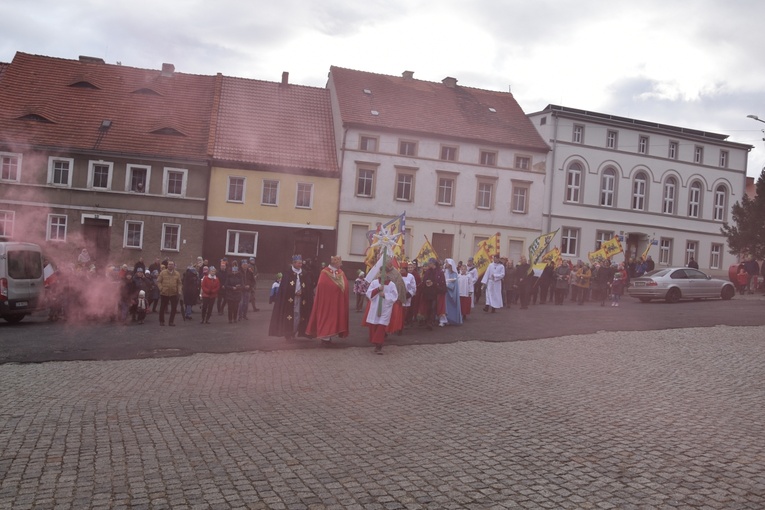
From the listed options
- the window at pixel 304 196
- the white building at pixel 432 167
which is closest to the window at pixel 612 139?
the white building at pixel 432 167

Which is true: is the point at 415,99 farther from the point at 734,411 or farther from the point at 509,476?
the point at 509,476

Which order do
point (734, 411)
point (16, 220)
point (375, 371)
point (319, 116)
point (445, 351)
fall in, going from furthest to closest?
point (319, 116) → point (16, 220) → point (445, 351) → point (375, 371) → point (734, 411)

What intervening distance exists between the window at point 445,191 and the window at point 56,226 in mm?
19246

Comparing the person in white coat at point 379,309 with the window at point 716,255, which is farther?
the window at point 716,255

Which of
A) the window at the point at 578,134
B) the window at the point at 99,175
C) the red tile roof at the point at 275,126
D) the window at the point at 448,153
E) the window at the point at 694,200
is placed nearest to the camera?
the window at the point at 99,175

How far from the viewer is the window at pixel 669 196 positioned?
4481 cm

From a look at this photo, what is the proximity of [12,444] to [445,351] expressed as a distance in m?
8.84

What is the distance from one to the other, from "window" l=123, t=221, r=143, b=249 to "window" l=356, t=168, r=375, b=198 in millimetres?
11213

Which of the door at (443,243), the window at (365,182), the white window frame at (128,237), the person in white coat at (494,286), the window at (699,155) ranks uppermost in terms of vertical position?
the window at (699,155)

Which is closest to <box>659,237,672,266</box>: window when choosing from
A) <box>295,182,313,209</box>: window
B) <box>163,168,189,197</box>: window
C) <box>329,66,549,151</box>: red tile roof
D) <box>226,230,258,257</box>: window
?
<box>329,66,549,151</box>: red tile roof

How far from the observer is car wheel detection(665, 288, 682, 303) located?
88.2 ft

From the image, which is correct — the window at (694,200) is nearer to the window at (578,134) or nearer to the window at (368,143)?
the window at (578,134)

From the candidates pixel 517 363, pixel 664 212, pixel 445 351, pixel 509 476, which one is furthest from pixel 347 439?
pixel 664 212

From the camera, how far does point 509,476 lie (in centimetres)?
632
